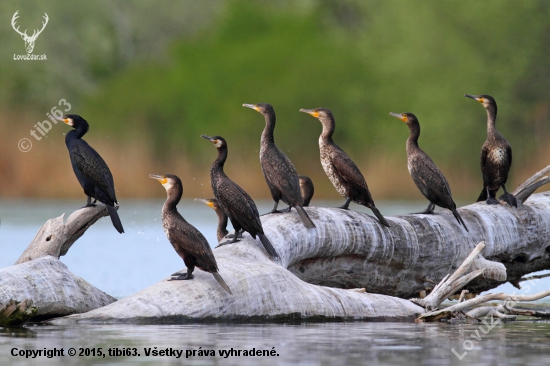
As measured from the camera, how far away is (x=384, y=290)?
10.0 metres

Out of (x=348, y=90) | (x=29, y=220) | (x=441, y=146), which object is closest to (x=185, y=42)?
(x=348, y=90)

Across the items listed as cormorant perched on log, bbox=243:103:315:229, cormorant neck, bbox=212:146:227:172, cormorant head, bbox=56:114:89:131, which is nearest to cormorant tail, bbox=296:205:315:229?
cormorant perched on log, bbox=243:103:315:229

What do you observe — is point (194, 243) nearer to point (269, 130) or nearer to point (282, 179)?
point (282, 179)

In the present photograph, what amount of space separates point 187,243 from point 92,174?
71.7 inches

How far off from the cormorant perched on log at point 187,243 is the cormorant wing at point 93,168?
42.2 inches

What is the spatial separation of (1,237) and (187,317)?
10.9 meters

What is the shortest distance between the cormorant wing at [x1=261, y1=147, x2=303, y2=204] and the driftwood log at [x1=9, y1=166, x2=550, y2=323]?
27cm

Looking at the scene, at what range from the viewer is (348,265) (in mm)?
9758

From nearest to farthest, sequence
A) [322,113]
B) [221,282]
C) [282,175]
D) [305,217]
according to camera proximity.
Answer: [221,282]
[305,217]
[282,175]
[322,113]

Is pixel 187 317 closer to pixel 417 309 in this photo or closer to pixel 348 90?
pixel 417 309

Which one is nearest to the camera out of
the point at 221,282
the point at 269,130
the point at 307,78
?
the point at 221,282

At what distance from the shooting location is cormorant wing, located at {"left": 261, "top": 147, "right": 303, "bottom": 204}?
9.12m

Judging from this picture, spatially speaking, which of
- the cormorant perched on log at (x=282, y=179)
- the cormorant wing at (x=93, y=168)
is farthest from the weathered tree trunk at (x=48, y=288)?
the cormorant perched on log at (x=282, y=179)

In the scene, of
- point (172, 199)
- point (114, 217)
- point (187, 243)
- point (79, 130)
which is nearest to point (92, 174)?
point (114, 217)
